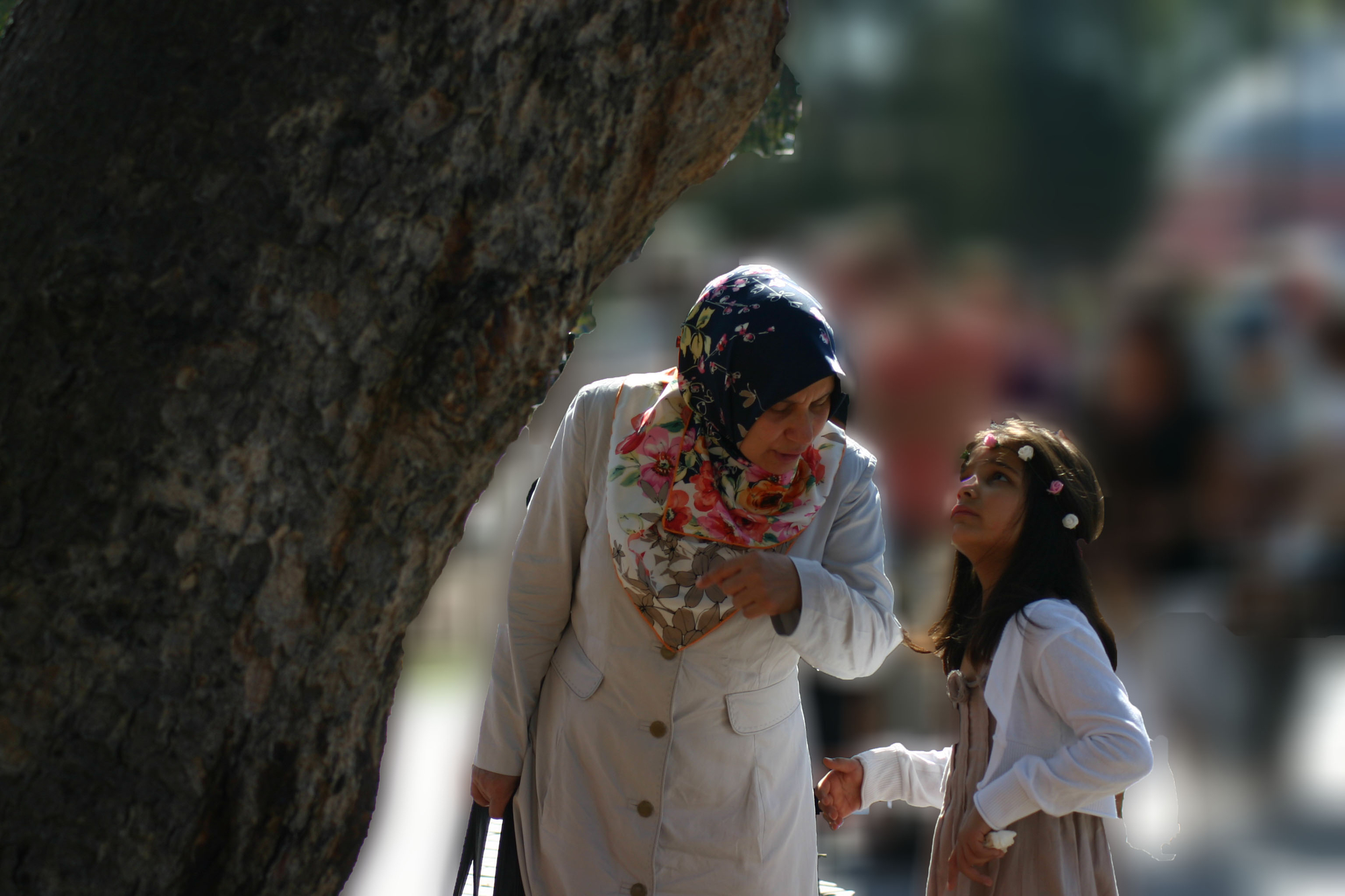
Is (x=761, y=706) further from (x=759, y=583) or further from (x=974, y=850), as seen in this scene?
(x=974, y=850)

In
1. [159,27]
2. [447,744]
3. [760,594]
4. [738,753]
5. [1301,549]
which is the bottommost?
[738,753]

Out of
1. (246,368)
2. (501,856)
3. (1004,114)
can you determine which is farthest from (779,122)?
(246,368)

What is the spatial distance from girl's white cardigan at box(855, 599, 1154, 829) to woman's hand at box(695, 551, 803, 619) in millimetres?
498

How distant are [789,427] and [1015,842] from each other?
2.93ft

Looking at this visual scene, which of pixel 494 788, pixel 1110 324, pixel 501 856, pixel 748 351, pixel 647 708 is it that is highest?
pixel 1110 324

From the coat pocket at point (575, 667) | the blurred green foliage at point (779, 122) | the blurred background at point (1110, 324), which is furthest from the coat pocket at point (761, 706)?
the blurred background at point (1110, 324)

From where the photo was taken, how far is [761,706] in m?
2.28

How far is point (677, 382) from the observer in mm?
2379

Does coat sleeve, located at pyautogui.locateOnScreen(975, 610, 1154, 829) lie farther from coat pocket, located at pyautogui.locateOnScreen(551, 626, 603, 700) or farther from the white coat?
coat pocket, located at pyautogui.locateOnScreen(551, 626, 603, 700)

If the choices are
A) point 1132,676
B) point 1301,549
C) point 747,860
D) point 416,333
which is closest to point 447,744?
point 1132,676

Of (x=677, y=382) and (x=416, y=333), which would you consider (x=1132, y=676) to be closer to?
(x=677, y=382)

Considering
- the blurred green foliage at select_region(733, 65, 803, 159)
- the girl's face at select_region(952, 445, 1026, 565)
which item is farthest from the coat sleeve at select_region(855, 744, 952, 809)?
the blurred green foliage at select_region(733, 65, 803, 159)

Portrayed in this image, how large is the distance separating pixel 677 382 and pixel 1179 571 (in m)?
3.58

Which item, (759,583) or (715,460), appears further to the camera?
(715,460)
